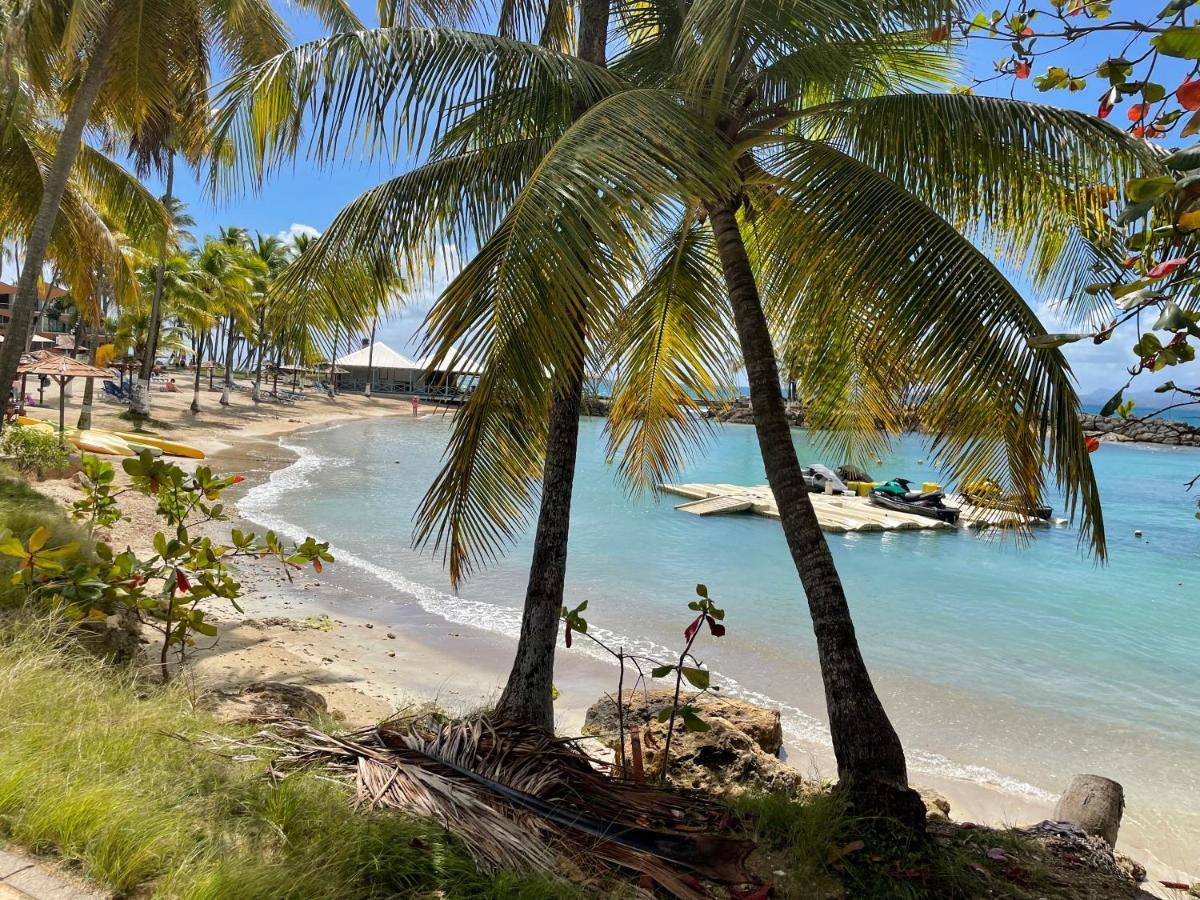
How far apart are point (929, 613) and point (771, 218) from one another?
1130 cm

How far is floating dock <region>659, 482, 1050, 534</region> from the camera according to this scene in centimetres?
2136

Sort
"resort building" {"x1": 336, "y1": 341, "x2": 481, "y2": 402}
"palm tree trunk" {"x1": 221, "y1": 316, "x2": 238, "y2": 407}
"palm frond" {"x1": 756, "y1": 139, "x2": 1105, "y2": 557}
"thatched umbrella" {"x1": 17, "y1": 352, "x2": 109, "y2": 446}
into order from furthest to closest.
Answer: "resort building" {"x1": 336, "y1": 341, "x2": 481, "y2": 402} → "palm tree trunk" {"x1": 221, "y1": 316, "x2": 238, "y2": 407} → "thatched umbrella" {"x1": 17, "y1": 352, "x2": 109, "y2": 446} → "palm frond" {"x1": 756, "y1": 139, "x2": 1105, "y2": 557}

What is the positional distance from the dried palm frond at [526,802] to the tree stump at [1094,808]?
3.25m

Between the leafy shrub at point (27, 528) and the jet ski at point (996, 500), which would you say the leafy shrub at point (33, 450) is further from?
the jet ski at point (996, 500)

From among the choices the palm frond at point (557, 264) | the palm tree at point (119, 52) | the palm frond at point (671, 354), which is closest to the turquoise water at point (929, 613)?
the palm frond at point (671, 354)

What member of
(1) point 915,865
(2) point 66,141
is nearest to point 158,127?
(2) point 66,141

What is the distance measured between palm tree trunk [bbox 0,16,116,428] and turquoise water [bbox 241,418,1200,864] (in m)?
5.77

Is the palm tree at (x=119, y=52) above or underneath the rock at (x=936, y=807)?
above

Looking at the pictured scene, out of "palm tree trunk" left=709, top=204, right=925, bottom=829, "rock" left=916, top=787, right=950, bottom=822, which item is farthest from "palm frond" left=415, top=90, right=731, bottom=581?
"rock" left=916, top=787, right=950, bottom=822

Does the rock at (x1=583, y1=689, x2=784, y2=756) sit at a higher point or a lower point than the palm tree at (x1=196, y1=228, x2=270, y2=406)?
lower

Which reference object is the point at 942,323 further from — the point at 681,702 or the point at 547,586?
the point at 681,702

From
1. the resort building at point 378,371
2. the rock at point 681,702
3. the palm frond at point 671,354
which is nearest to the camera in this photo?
the palm frond at point 671,354

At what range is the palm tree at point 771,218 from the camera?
127 inches

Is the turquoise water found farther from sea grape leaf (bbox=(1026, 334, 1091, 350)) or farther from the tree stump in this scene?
sea grape leaf (bbox=(1026, 334, 1091, 350))
